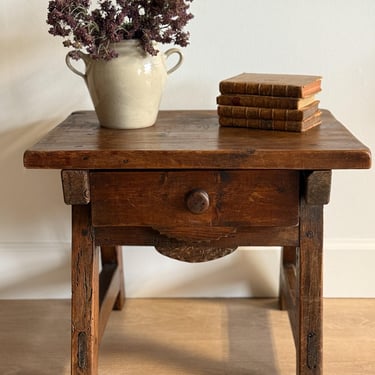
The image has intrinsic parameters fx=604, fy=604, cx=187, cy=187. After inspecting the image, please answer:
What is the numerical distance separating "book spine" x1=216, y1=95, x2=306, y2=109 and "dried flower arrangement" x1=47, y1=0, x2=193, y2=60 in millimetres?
152

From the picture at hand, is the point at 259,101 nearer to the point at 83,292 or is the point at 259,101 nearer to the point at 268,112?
the point at 268,112

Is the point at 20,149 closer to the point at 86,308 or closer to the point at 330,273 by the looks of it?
the point at 86,308

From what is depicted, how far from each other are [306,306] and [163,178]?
0.38 metres

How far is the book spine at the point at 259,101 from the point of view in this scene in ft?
3.97

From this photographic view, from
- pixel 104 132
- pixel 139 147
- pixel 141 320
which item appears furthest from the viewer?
pixel 141 320

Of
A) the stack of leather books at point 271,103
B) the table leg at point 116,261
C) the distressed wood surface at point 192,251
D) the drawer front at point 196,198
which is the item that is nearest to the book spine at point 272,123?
the stack of leather books at point 271,103

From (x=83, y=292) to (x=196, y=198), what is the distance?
0.31 m

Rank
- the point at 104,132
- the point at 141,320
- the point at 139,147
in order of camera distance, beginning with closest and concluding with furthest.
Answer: the point at 139,147, the point at 104,132, the point at 141,320

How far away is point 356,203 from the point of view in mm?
1656

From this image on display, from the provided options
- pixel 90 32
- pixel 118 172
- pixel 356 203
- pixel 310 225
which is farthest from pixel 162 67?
pixel 356 203

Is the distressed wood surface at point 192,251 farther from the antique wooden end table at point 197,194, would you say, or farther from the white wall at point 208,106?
the white wall at point 208,106

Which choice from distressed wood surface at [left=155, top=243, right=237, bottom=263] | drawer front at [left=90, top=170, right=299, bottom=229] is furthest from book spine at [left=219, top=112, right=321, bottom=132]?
distressed wood surface at [left=155, top=243, right=237, bottom=263]

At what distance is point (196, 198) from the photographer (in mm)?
1126

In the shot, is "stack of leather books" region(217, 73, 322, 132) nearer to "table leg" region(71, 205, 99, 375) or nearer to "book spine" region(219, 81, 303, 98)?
"book spine" region(219, 81, 303, 98)
